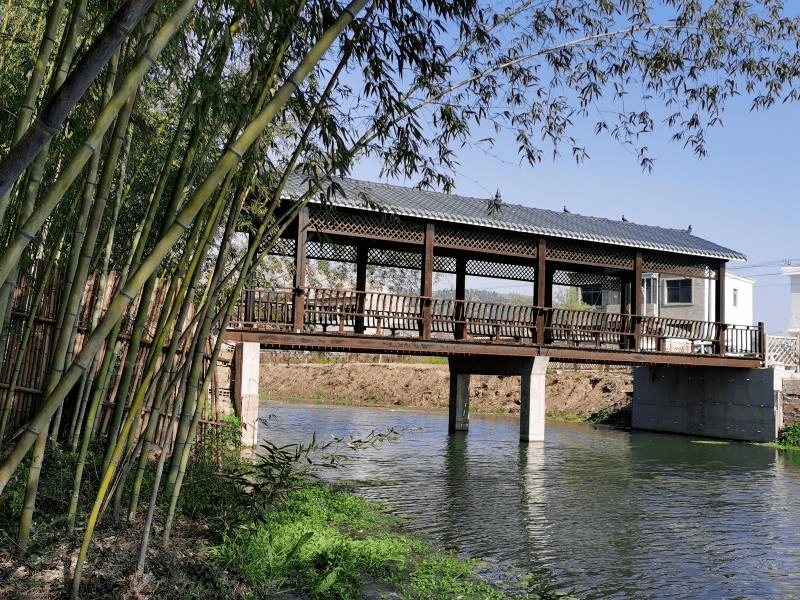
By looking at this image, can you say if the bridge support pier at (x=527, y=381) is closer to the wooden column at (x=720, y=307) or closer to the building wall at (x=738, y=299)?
the wooden column at (x=720, y=307)

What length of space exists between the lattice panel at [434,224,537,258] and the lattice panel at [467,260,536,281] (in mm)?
2317

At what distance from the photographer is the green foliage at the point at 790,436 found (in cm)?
1758

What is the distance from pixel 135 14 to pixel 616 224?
65.7 ft

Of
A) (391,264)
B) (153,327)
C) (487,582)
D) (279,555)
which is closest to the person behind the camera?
(279,555)

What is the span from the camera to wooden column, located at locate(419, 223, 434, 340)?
1439 cm

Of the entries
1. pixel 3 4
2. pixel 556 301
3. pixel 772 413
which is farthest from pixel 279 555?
pixel 556 301

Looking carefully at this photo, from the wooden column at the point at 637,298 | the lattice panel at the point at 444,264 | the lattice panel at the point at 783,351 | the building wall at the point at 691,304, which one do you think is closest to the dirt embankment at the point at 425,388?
the lattice panel at the point at 783,351

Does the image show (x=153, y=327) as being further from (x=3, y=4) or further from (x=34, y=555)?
(x=34, y=555)

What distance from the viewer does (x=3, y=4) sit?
5789 millimetres

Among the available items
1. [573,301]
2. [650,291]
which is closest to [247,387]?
[650,291]

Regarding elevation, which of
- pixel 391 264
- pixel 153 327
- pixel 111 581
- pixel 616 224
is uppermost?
pixel 616 224

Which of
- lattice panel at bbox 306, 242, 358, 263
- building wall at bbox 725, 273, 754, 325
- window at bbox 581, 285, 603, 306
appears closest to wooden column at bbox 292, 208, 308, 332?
lattice panel at bbox 306, 242, 358, 263

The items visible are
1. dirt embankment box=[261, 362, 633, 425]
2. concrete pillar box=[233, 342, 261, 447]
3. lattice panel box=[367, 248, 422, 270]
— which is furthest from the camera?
dirt embankment box=[261, 362, 633, 425]

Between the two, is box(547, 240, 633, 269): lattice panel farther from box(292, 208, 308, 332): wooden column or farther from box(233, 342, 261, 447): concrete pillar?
box(233, 342, 261, 447): concrete pillar
